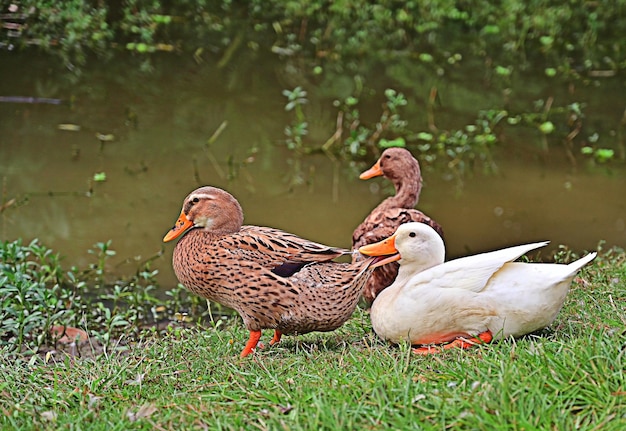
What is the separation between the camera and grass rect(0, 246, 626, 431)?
3.05 meters

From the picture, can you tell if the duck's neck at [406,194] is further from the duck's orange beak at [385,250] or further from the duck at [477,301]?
the duck at [477,301]

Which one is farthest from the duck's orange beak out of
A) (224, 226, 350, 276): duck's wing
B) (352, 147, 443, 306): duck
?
(352, 147, 443, 306): duck

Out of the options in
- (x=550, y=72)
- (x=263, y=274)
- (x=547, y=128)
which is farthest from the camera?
(x=550, y=72)

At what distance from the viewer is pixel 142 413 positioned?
129 inches

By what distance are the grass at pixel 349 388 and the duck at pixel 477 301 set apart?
0.35 ft

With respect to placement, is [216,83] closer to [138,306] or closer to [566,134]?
[566,134]

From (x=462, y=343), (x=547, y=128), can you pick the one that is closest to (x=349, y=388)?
(x=462, y=343)

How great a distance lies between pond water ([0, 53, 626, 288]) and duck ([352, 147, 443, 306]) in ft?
4.50

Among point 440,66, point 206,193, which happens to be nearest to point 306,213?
point 206,193

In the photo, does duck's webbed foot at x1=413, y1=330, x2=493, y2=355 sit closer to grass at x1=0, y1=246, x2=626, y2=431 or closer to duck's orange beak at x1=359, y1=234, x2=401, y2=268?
grass at x1=0, y1=246, x2=626, y2=431

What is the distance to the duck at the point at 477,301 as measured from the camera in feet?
12.9

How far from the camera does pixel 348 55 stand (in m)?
12.5

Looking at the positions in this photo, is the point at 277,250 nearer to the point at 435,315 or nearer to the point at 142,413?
the point at 435,315

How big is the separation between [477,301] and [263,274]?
948mm
